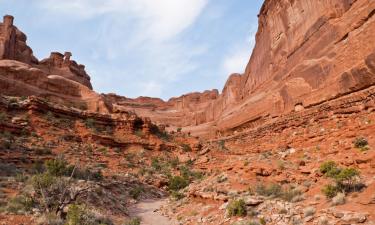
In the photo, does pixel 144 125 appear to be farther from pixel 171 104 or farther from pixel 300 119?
pixel 171 104

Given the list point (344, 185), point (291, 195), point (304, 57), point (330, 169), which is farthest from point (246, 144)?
point (344, 185)

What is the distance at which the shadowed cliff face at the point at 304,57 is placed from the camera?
20.8 m

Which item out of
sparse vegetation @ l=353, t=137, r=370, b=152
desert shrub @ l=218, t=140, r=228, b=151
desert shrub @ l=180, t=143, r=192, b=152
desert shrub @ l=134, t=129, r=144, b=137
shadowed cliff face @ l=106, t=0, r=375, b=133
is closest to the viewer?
sparse vegetation @ l=353, t=137, r=370, b=152

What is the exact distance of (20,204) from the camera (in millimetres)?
11070

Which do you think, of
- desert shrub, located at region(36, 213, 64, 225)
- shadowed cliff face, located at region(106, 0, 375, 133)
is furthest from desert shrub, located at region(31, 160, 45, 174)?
shadowed cliff face, located at region(106, 0, 375, 133)

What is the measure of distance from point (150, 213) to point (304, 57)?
791 inches

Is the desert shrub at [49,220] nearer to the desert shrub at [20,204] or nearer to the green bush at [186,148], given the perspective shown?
the desert shrub at [20,204]

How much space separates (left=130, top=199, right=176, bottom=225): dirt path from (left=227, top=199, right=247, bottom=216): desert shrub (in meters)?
3.19

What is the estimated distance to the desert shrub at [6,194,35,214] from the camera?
10.5 m

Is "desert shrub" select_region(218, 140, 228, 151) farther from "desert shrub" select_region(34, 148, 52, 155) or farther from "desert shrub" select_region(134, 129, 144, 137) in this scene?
"desert shrub" select_region(34, 148, 52, 155)

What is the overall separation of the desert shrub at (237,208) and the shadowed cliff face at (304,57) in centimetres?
1328

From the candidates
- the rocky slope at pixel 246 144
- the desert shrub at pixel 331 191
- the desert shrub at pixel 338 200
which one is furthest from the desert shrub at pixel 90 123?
the desert shrub at pixel 338 200

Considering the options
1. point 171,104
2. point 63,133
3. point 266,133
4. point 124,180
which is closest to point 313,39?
point 266,133

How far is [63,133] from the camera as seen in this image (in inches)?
1108
